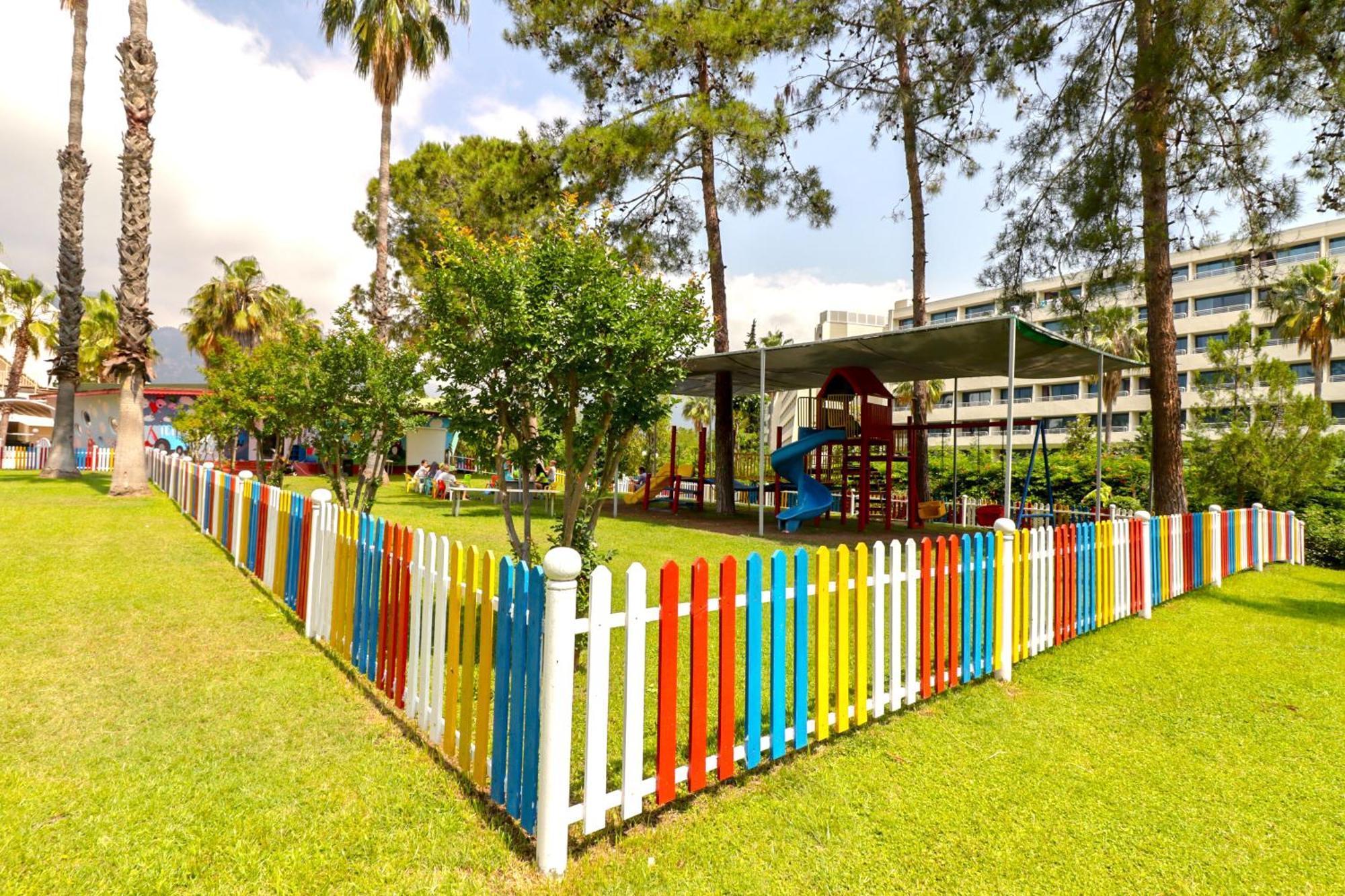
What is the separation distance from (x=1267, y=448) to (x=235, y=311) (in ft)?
112

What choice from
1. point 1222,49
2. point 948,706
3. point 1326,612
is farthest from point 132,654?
point 1222,49

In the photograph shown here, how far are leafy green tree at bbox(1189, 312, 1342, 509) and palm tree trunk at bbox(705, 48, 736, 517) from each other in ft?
31.0

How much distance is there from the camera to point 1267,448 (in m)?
12.9

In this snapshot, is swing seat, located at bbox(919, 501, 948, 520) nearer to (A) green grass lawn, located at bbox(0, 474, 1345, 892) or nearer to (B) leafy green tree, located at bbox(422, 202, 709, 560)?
(A) green grass lawn, located at bbox(0, 474, 1345, 892)

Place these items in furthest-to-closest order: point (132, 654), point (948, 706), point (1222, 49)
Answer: point (1222, 49) → point (132, 654) → point (948, 706)

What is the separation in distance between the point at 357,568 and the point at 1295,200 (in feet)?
39.7

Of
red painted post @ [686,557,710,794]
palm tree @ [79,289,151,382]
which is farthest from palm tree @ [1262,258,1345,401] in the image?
palm tree @ [79,289,151,382]

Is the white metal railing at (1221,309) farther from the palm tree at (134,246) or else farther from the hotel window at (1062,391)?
the palm tree at (134,246)

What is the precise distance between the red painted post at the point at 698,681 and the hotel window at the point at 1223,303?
49.8 meters

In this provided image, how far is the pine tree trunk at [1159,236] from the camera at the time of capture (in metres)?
8.87

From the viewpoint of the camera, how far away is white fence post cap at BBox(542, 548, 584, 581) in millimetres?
2367

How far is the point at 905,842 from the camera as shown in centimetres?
267

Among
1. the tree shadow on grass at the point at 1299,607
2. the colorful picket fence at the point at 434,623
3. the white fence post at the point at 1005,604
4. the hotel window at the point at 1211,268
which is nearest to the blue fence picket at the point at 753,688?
the colorful picket fence at the point at 434,623

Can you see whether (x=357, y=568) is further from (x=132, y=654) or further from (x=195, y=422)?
(x=195, y=422)
